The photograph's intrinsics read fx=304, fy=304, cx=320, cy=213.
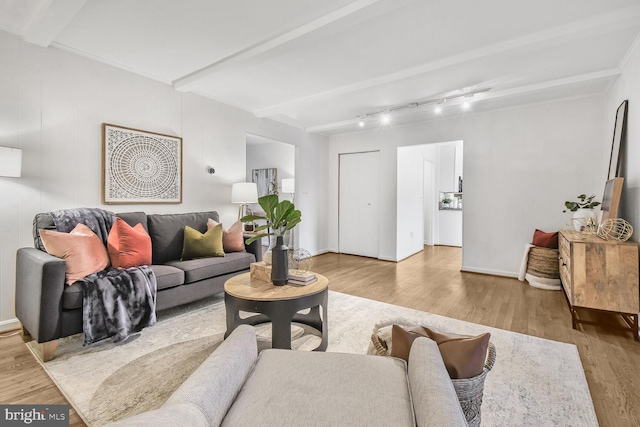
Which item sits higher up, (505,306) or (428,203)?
(428,203)

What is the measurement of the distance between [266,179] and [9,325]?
516 cm

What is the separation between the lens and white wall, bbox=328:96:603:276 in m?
3.91

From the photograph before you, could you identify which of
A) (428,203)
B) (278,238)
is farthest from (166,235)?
(428,203)

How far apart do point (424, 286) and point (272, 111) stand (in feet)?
10.7

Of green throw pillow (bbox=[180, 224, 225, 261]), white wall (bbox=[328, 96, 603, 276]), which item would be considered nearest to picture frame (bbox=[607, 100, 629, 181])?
white wall (bbox=[328, 96, 603, 276])

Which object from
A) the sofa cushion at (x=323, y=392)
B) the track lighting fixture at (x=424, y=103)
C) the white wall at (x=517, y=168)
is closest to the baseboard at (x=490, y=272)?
the white wall at (x=517, y=168)

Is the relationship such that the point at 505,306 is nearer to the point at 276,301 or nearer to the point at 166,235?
the point at 276,301

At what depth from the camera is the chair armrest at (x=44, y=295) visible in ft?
6.72

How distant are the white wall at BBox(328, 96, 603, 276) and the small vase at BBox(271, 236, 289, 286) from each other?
3.57m

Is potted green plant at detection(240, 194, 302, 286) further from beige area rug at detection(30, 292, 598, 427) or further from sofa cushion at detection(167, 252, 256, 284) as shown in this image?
sofa cushion at detection(167, 252, 256, 284)

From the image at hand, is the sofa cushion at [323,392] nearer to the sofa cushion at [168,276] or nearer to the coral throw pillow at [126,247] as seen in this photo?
the sofa cushion at [168,276]

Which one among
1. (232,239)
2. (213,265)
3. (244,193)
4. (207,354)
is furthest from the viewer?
(244,193)

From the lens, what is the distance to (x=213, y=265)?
308cm

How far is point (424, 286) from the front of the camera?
13.0ft
